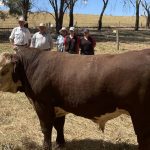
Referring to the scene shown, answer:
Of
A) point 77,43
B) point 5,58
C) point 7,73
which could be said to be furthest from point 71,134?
point 77,43

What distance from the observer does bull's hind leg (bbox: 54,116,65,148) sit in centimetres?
674

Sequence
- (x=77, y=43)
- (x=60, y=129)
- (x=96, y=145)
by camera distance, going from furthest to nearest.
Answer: (x=77, y=43) → (x=96, y=145) → (x=60, y=129)

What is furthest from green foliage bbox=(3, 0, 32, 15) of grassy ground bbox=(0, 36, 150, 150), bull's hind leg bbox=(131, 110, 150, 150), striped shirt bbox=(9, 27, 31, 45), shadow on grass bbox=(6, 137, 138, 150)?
bull's hind leg bbox=(131, 110, 150, 150)

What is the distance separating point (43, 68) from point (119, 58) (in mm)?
1135

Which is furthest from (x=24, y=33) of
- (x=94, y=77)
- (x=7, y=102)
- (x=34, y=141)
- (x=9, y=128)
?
(x=94, y=77)

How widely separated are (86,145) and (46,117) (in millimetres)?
1214

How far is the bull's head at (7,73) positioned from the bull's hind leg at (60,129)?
0.98m

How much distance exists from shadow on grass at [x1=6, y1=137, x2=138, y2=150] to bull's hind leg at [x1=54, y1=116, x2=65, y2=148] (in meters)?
0.14

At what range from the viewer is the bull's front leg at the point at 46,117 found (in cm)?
602

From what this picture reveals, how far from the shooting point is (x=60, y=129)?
678 centimetres

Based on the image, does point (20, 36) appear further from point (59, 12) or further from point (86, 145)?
point (59, 12)

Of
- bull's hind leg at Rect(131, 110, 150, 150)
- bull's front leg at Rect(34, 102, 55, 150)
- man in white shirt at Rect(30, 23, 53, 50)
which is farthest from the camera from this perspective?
man in white shirt at Rect(30, 23, 53, 50)

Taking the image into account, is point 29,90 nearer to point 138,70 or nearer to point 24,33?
point 138,70

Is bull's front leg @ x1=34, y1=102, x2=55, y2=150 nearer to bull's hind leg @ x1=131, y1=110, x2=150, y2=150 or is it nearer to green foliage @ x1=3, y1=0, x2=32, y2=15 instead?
bull's hind leg @ x1=131, y1=110, x2=150, y2=150
